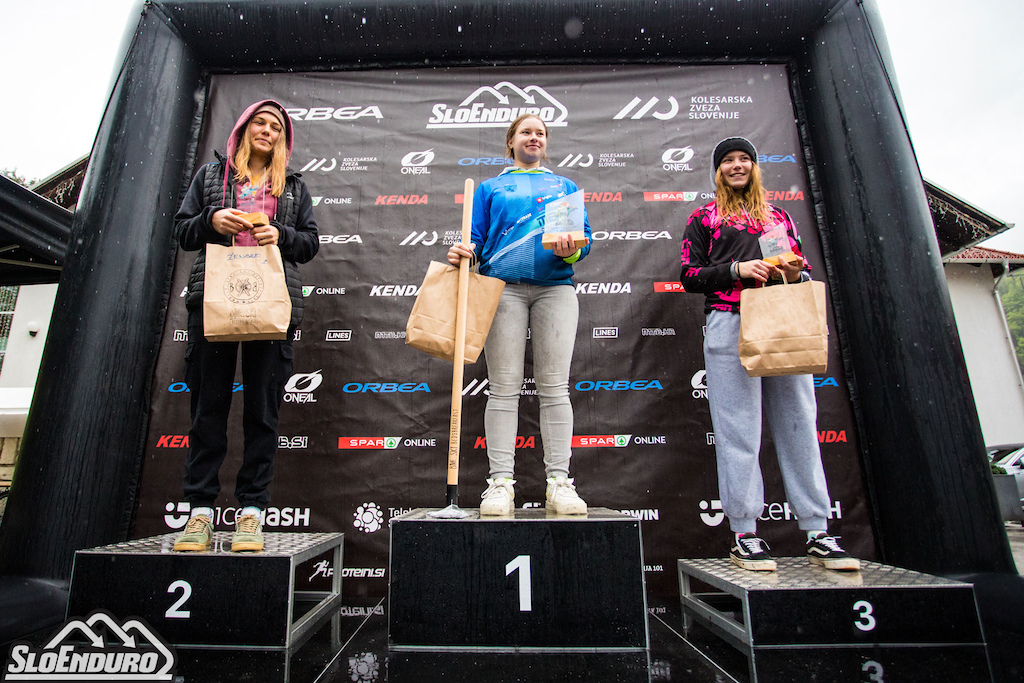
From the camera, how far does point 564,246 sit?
2.08 meters

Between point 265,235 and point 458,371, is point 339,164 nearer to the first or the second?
point 265,235

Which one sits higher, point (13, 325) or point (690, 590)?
point (13, 325)

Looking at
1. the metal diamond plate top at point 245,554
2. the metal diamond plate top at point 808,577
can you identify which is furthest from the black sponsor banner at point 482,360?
the metal diamond plate top at point 808,577

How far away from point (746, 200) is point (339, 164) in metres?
2.58

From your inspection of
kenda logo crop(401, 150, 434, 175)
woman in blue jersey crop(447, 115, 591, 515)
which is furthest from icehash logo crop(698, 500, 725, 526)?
kenda logo crop(401, 150, 434, 175)

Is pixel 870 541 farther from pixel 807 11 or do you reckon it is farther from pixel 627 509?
pixel 807 11

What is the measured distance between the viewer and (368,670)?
1643 millimetres

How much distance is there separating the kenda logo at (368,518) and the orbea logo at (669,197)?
2.58 m

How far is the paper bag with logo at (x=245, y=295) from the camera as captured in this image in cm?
201

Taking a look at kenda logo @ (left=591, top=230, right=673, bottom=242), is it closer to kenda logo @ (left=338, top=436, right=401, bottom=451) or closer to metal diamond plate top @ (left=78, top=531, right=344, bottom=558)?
kenda logo @ (left=338, top=436, right=401, bottom=451)

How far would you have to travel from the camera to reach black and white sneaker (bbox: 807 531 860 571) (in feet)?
6.64

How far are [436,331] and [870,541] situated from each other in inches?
107

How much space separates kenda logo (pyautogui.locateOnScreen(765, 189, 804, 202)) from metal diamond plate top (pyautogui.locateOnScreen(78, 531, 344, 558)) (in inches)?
131

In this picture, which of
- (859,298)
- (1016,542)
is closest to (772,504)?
(859,298)
